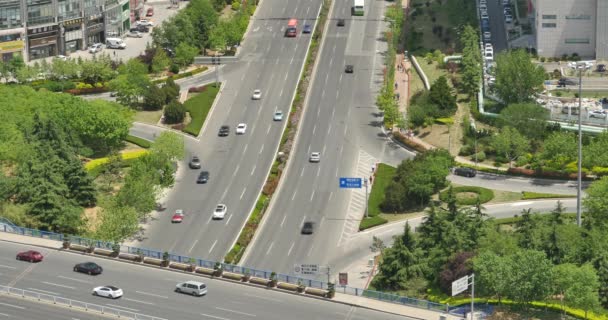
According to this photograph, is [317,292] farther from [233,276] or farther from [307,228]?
[307,228]

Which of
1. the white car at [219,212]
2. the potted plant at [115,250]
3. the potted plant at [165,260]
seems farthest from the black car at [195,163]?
the potted plant at [165,260]

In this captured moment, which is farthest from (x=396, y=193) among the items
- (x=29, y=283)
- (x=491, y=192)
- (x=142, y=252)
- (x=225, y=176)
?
(x=29, y=283)

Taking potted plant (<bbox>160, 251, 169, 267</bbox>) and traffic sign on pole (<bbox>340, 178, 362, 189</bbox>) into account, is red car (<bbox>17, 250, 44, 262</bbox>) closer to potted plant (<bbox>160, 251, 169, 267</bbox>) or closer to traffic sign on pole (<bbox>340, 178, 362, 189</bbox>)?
potted plant (<bbox>160, 251, 169, 267</bbox>)

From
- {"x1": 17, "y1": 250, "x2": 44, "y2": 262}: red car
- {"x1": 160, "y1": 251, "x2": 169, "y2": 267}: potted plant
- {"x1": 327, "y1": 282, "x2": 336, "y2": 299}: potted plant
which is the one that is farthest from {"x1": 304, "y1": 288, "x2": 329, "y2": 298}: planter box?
{"x1": 17, "y1": 250, "x2": 44, "y2": 262}: red car

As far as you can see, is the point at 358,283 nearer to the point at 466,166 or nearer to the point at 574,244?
the point at 574,244

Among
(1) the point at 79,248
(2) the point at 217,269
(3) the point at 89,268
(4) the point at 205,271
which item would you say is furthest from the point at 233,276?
(1) the point at 79,248

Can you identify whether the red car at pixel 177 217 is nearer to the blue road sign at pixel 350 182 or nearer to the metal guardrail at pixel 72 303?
the blue road sign at pixel 350 182

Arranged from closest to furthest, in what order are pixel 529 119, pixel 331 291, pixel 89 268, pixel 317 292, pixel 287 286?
1. pixel 331 291
2. pixel 317 292
3. pixel 287 286
4. pixel 89 268
5. pixel 529 119
